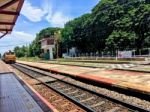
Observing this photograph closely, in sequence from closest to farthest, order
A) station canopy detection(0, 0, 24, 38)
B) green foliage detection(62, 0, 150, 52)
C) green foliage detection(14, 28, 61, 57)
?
station canopy detection(0, 0, 24, 38)
green foliage detection(62, 0, 150, 52)
green foliage detection(14, 28, 61, 57)

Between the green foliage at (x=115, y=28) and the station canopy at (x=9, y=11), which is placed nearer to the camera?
the station canopy at (x=9, y=11)

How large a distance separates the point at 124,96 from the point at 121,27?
4295 centimetres

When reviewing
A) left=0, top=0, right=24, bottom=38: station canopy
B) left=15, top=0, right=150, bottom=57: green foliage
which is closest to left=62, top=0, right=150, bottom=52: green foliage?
left=15, top=0, right=150, bottom=57: green foliage

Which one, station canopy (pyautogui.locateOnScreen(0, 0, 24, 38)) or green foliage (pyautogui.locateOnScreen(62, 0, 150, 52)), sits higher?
green foliage (pyautogui.locateOnScreen(62, 0, 150, 52))

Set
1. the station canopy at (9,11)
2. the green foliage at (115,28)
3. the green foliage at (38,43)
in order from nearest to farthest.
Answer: the station canopy at (9,11) → the green foliage at (115,28) → the green foliage at (38,43)

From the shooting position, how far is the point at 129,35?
49.9m

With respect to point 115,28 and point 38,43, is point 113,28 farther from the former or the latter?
point 38,43

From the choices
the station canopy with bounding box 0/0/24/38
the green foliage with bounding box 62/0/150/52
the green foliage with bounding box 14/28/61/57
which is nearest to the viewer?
the station canopy with bounding box 0/0/24/38

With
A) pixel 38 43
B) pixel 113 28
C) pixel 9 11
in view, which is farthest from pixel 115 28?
pixel 38 43

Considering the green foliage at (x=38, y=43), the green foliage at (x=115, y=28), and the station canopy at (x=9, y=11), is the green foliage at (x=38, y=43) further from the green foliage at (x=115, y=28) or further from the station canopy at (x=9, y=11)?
the station canopy at (x=9, y=11)

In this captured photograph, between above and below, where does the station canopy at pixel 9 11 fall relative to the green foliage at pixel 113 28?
below

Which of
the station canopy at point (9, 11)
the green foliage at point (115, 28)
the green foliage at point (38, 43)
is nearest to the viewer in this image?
the station canopy at point (9, 11)

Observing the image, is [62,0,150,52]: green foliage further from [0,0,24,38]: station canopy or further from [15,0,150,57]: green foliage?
[0,0,24,38]: station canopy

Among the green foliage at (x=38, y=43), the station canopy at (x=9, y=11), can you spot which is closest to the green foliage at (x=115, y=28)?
the green foliage at (x=38, y=43)
